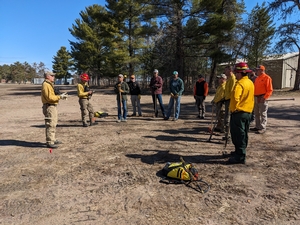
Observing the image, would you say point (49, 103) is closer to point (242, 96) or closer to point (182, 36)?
point (242, 96)

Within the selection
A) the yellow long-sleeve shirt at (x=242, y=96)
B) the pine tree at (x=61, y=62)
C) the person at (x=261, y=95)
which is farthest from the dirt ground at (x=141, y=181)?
the pine tree at (x=61, y=62)

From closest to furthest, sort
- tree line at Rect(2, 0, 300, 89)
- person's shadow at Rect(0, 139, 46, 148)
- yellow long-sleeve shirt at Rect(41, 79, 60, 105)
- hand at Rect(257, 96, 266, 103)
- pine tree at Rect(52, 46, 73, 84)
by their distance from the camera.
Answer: yellow long-sleeve shirt at Rect(41, 79, 60, 105) → person's shadow at Rect(0, 139, 46, 148) → hand at Rect(257, 96, 266, 103) → tree line at Rect(2, 0, 300, 89) → pine tree at Rect(52, 46, 73, 84)

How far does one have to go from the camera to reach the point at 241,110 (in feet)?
15.0

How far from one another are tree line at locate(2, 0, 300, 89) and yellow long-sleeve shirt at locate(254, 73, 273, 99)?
596 inches

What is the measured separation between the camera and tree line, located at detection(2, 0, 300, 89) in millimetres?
21219

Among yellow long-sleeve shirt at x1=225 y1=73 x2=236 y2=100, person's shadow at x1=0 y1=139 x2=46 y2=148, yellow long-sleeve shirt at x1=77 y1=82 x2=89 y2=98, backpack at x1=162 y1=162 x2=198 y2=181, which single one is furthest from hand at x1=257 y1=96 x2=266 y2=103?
person's shadow at x1=0 y1=139 x2=46 y2=148

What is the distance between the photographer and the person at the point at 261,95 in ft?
22.4

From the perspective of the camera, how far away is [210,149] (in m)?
5.66

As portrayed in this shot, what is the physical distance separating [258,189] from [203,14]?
20392 mm

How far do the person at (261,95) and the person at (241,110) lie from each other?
2595mm

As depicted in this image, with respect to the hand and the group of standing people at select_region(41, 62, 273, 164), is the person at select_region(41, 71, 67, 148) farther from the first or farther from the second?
the hand

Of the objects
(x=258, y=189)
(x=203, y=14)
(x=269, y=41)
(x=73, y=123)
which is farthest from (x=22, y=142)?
(x=269, y=41)

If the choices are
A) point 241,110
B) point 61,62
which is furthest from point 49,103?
point 61,62

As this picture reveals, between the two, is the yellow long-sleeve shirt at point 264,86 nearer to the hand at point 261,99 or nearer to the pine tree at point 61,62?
the hand at point 261,99
